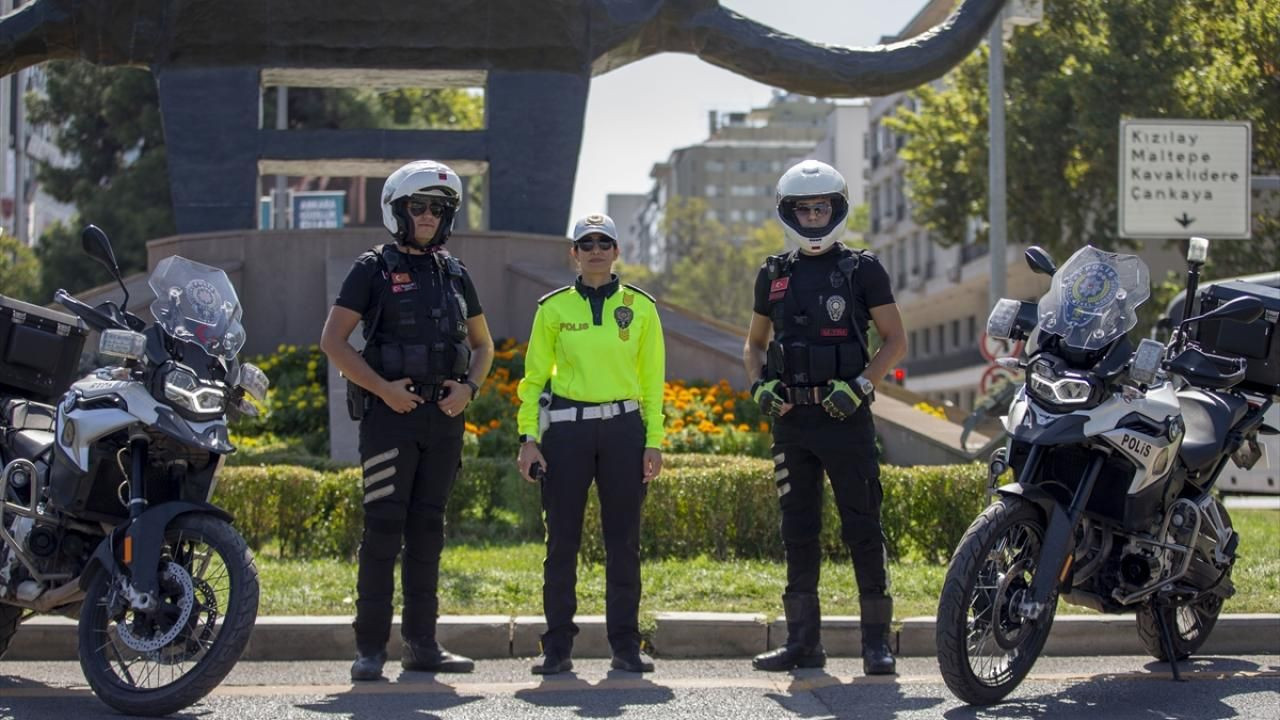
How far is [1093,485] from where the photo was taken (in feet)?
21.0

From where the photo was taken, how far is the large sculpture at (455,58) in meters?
16.2

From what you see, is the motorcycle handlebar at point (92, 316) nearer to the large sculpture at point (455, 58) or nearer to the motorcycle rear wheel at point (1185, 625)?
the motorcycle rear wheel at point (1185, 625)

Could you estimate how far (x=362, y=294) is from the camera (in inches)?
276

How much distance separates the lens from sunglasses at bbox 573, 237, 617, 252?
715 cm

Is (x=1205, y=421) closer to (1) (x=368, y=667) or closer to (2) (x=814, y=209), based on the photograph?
(2) (x=814, y=209)

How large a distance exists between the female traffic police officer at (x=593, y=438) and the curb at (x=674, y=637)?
0.51 m

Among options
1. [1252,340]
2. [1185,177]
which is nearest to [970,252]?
[1185,177]

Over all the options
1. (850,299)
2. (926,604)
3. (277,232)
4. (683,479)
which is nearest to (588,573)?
(683,479)

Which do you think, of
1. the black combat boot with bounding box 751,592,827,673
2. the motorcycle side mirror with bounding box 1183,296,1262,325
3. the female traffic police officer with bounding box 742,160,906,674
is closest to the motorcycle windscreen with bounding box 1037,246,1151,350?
the motorcycle side mirror with bounding box 1183,296,1262,325

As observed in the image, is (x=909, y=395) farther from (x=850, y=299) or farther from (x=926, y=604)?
(x=850, y=299)

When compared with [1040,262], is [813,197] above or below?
above

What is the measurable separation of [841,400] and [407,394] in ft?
5.78

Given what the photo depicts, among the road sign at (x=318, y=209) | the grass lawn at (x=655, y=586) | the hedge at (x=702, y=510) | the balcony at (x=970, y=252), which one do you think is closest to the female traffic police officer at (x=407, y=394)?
the grass lawn at (x=655, y=586)

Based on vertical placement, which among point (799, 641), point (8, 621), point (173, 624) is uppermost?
point (173, 624)
